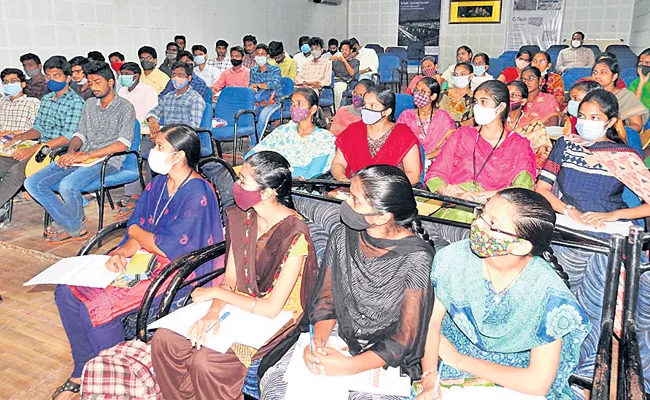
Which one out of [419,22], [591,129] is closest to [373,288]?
[591,129]

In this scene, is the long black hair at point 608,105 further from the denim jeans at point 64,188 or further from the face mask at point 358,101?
the denim jeans at point 64,188

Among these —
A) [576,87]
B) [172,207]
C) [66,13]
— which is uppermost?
[66,13]

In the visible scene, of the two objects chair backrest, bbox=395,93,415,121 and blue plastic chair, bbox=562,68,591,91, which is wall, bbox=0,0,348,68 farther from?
blue plastic chair, bbox=562,68,591,91

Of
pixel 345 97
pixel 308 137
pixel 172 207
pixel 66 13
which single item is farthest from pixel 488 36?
pixel 172 207

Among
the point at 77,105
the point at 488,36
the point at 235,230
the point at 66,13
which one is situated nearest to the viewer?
the point at 235,230

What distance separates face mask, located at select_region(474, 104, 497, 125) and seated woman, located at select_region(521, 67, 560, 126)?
2033 millimetres

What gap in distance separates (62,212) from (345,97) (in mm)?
4385

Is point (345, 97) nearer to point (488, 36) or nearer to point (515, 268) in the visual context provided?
point (515, 268)

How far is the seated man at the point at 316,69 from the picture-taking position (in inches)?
335

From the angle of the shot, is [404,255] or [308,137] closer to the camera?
[404,255]

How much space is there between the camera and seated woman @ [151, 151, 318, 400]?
183 cm

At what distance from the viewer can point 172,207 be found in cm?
242

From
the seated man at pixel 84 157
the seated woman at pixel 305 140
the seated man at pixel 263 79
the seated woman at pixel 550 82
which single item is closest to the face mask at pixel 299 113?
the seated woman at pixel 305 140

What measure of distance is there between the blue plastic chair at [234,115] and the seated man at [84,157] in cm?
139
